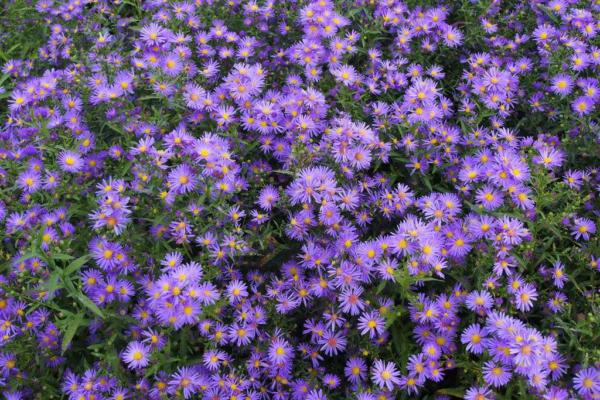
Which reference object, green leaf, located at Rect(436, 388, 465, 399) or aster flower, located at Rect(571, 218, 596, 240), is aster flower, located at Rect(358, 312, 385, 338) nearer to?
green leaf, located at Rect(436, 388, 465, 399)

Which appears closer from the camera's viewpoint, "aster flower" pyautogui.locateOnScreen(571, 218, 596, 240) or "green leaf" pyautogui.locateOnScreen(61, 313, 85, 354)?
"green leaf" pyautogui.locateOnScreen(61, 313, 85, 354)

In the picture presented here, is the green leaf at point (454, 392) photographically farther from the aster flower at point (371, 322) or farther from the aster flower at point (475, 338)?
the aster flower at point (371, 322)

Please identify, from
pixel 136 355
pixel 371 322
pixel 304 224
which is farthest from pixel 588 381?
pixel 136 355

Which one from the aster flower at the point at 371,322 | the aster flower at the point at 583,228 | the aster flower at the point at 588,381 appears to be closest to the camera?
the aster flower at the point at 588,381

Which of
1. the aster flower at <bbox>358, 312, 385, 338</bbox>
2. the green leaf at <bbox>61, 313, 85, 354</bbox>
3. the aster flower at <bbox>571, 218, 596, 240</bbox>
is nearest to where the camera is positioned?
the green leaf at <bbox>61, 313, 85, 354</bbox>

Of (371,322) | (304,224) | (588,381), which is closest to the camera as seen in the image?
(588,381)

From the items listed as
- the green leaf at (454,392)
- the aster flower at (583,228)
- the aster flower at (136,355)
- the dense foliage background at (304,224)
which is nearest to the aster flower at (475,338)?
the dense foliage background at (304,224)

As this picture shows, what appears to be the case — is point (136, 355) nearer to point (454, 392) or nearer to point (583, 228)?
point (454, 392)

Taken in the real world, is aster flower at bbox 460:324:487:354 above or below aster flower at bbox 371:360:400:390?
above

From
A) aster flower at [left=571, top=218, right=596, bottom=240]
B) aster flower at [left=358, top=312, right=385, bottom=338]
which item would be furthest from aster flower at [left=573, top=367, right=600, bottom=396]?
aster flower at [left=358, top=312, right=385, bottom=338]
